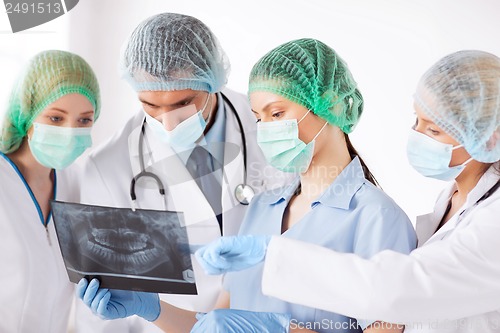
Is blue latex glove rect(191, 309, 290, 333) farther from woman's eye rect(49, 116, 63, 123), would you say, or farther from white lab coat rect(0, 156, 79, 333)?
woman's eye rect(49, 116, 63, 123)

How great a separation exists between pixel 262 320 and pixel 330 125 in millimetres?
557

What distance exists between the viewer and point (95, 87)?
230cm

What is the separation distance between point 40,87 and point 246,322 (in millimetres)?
1078

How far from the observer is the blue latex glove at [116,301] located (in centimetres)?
188

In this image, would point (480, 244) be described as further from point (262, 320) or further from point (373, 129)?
point (373, 129)

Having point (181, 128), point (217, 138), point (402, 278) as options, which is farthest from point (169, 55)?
point (402, 278)

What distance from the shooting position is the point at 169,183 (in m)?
2.27

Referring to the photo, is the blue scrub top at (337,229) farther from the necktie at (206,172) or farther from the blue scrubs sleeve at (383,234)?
the necktie at (206,172)

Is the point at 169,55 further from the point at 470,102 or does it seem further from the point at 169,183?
the point at 470,102

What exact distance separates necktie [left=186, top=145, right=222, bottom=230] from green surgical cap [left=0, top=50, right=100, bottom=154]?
16.2 inches

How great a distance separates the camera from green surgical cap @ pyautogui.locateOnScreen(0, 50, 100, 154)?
221 centimetres

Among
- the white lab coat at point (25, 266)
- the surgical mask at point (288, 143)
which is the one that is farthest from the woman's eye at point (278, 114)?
the white lab coat at point (25, 266)

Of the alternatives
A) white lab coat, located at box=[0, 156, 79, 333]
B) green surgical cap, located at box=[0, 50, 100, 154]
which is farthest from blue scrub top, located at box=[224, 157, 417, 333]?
green surgical cap, located at box=[0, 50, 100, 154]

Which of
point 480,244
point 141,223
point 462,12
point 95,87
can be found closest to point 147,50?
point 95,87
